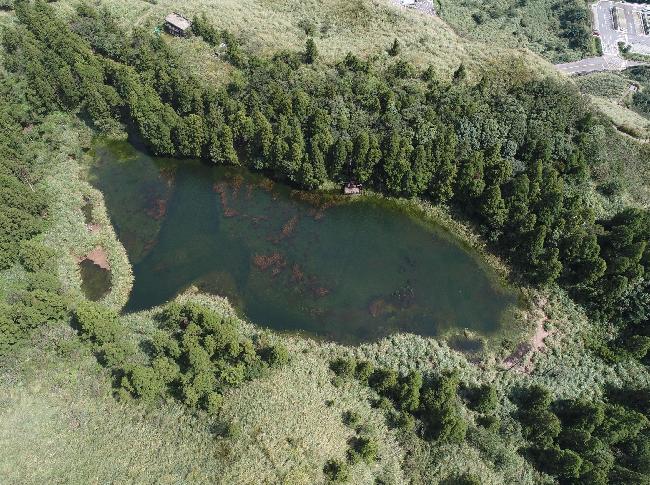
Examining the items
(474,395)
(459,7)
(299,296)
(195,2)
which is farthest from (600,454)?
(459,7)

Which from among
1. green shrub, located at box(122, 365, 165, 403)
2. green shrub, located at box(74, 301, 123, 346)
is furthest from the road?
green shrub, located at box(122, 365, 165, 403)

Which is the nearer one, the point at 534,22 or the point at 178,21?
the point at 178,21

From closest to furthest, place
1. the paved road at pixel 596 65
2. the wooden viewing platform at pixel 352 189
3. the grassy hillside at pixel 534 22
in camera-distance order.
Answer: the wooden viewing platform at pixel 352 189
the grassy hillside at pixel 534 22
the paved road at pixel 596 65

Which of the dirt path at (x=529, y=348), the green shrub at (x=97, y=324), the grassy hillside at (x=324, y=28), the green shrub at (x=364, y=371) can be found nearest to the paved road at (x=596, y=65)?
the grassy hillside at (x=324, y=28)

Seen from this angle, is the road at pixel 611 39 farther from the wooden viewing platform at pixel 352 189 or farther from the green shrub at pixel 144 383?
the green shrub at pixel 144 383

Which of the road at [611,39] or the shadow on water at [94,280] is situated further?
the road at [611,39]

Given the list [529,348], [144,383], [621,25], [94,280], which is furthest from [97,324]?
[621,25]

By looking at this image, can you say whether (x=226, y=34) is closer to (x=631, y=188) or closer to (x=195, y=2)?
(x=195, y=2)

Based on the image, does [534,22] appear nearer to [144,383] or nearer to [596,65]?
[596,65]
